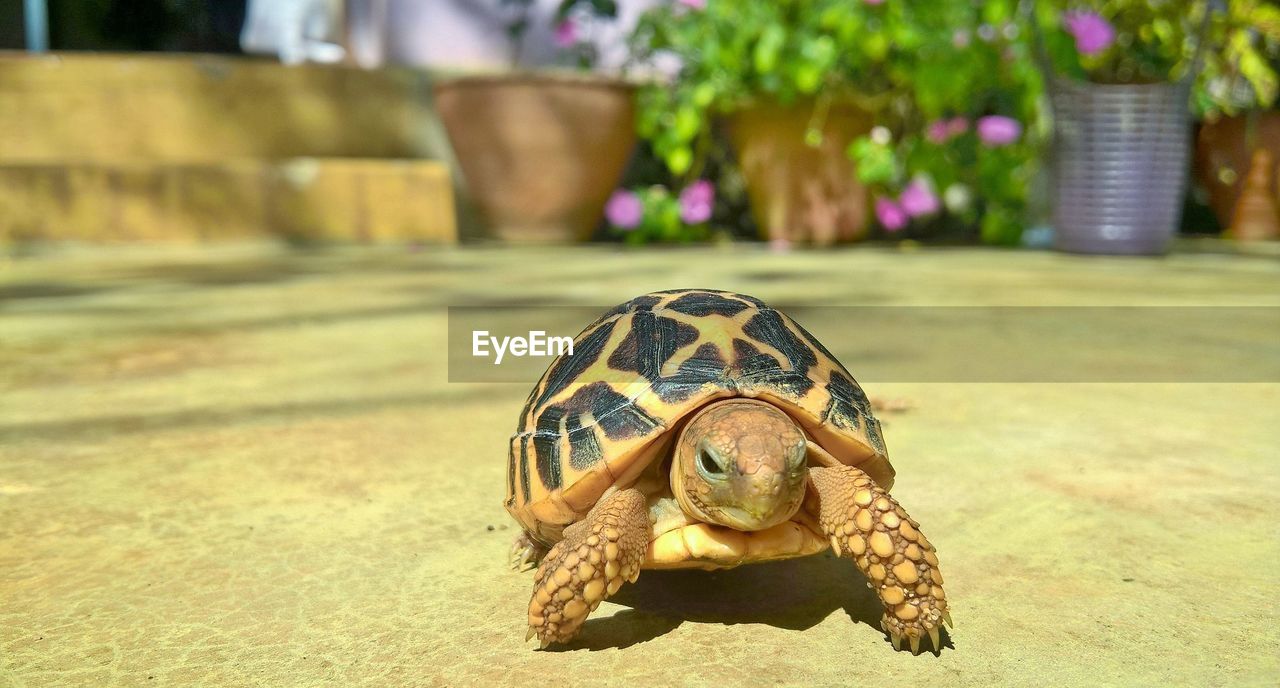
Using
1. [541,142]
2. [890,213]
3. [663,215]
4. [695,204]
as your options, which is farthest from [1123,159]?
[541,142]

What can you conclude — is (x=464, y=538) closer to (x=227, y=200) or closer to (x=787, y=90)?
(x=787, y=90)

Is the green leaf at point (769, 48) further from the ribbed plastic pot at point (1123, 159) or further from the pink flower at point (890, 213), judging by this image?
the ribbed plastic pot at point (1123, 159)

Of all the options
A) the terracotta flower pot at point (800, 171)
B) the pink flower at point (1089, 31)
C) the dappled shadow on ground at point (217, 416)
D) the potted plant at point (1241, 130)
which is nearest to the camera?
the dappled shadow on ground at point (217, 416)

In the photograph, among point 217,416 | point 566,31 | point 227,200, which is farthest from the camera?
point 566,31

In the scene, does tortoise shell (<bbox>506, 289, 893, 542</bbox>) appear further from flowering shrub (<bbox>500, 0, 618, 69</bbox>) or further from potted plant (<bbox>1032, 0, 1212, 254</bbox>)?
flowering shrub (<bbox>500, 0, 618, 69</bbox>)

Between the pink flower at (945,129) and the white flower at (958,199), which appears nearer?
the pink flower at (945,129)

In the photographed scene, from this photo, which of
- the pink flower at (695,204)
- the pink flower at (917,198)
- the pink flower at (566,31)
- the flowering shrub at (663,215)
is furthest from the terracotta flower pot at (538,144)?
the pink flower at (917,198)
